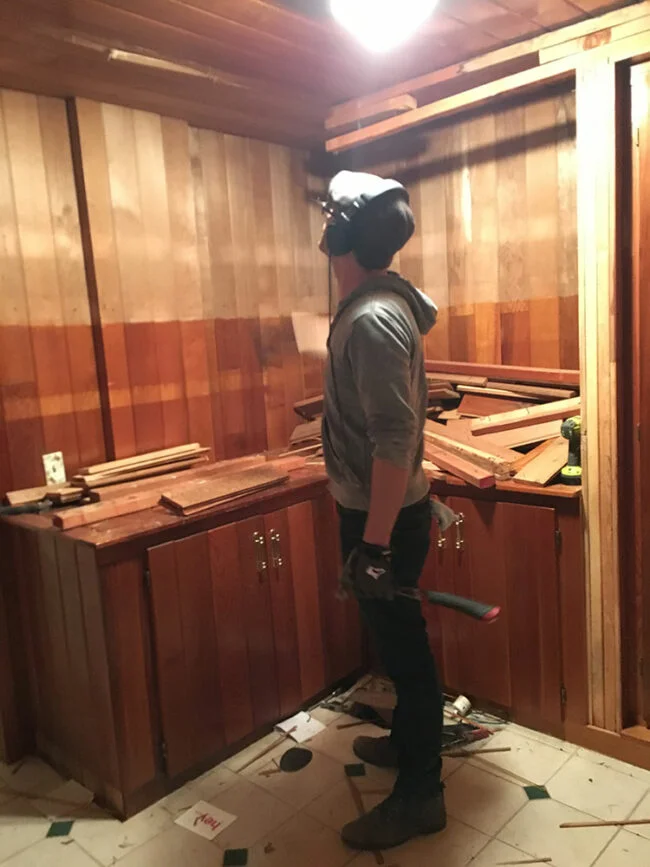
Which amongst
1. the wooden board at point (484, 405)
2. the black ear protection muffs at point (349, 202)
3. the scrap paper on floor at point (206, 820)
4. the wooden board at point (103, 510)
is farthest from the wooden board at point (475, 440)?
the scrap paper on floor at point (206, 820)

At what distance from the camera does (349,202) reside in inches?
71.9

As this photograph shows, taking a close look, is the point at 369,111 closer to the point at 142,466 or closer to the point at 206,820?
the point at 142,466

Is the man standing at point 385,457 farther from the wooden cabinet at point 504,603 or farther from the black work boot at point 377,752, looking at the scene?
the wooden cabinet at point 504,603

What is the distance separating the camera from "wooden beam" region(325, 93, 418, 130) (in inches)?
102

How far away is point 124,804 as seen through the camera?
2.17 meters

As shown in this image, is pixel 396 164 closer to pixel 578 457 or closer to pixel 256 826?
pixel 578 457

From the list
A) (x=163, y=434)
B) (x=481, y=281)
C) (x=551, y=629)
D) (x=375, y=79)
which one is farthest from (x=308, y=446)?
(x=375, y=79)

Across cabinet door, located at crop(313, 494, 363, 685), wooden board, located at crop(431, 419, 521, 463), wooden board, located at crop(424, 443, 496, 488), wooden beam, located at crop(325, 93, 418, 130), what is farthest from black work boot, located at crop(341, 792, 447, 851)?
wooden beam, located at crop(325, 93, 418, 130)

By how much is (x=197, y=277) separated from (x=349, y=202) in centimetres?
127

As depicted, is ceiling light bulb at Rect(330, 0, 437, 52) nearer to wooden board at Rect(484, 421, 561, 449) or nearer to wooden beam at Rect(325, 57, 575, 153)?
wooden beam at Rect(325, 57, 575, 153)

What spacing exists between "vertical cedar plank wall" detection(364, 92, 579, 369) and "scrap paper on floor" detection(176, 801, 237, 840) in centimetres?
196

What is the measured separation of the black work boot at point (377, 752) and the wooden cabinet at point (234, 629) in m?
0.35

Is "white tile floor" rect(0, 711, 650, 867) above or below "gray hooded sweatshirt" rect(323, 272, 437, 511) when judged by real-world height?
below

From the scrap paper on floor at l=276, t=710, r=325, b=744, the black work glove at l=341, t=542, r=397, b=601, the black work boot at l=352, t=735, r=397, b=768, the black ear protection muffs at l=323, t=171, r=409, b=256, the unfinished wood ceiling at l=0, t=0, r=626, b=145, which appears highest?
the unfinished wood ceiling at l=0, t=0, r=626, b=145
